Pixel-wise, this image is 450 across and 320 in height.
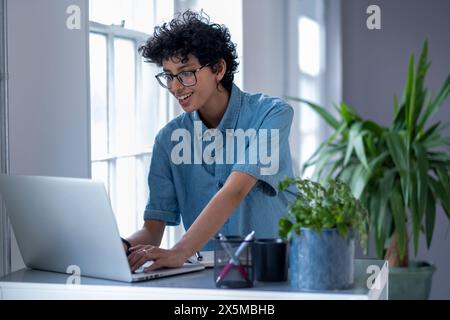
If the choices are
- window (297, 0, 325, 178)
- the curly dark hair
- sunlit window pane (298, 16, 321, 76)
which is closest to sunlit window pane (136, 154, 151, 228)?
the curly dark hair

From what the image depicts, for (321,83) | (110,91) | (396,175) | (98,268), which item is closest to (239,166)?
(98,268)

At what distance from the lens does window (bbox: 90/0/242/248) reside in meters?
2.80

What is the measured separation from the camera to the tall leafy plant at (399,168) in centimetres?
404

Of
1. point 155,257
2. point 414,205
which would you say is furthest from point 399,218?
point 155,257

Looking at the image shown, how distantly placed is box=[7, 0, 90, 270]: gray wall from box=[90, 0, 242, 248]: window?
0.33 meters

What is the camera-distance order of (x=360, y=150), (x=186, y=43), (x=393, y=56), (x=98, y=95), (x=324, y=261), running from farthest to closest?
(x=393, y=56), (x=360, y=150), (x=98, y=95), (x=186, y=43), (x=324, y=261)

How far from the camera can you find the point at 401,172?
4.03m

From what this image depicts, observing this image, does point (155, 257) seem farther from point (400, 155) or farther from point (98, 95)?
point (400, 155)

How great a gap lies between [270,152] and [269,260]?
19.0 inches

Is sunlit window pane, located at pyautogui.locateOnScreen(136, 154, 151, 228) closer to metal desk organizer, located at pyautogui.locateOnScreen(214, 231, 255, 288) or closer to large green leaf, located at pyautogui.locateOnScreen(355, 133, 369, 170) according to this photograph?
large green leaf, located at pyautogui.locateOnScreen(355, 133, 369, 170)

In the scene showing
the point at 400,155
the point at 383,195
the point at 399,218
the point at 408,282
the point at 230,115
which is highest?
the point at 230,115

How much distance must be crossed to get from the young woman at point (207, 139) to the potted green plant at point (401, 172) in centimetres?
181

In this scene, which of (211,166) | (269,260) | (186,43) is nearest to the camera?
(269,260)
